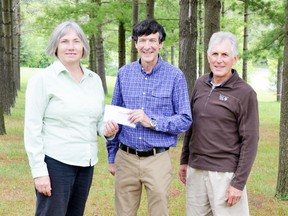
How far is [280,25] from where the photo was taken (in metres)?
14.7

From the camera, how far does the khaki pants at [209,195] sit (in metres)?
3.74

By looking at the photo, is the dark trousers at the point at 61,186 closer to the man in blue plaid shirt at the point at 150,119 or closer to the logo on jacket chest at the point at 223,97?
the man in blue plaid shirt at the point at 150,119

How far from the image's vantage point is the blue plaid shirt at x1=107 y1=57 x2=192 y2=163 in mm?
3834

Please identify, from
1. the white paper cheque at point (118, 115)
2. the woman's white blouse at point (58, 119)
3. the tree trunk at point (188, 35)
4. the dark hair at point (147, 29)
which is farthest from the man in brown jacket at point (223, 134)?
the tree trunk at point (188, 35)

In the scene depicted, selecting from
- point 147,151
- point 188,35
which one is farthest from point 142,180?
point 188,35

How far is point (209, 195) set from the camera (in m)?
3.83

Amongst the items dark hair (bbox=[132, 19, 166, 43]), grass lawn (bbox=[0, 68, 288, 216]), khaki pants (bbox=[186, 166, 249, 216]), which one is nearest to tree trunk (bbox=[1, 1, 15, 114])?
grass lawn (bbox=[0, 68, 288, 216])

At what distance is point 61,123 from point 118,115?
449mm

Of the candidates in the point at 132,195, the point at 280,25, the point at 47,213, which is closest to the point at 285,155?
the point at 132,195

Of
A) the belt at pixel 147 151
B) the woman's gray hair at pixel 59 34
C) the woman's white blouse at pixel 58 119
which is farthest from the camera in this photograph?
the belt at pixel 147 151

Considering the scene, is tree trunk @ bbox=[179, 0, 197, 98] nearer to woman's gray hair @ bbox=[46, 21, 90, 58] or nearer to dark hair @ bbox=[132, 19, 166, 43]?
dark hair @ bbox=[132, 19, 166, 43]

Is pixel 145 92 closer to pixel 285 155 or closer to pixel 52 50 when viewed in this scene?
pixel 52 50

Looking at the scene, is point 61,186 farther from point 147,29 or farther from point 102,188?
point 102,188

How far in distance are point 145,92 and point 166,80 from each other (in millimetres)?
200
